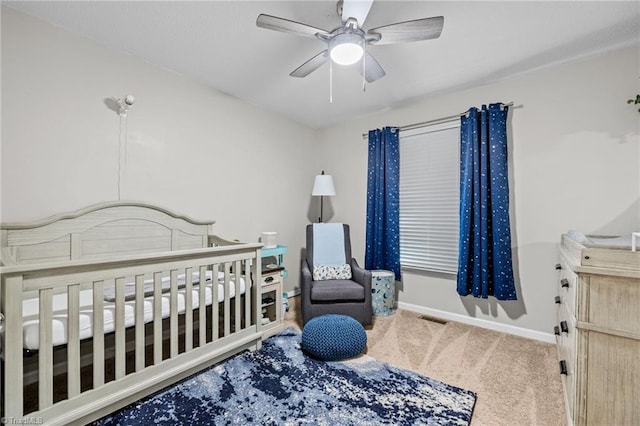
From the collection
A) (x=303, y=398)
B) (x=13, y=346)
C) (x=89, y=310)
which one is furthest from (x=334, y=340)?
(x=13, y=346)

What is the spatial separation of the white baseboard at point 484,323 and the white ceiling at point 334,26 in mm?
2288

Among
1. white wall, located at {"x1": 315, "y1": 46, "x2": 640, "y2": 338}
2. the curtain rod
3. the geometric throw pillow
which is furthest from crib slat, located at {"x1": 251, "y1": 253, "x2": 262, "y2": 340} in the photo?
the curtain rod

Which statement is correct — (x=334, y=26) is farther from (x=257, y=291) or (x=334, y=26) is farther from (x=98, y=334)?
(x=98, y=334)

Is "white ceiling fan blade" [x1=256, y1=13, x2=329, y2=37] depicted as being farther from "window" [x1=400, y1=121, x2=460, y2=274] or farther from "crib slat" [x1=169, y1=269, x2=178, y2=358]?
"window" [x1=400, y1=121, x2=460, y2=274]

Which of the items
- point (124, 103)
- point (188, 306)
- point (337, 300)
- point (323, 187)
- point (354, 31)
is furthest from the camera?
point (323, 187)

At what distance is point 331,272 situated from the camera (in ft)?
9.89

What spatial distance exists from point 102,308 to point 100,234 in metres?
0.82

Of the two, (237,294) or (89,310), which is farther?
(237,294)

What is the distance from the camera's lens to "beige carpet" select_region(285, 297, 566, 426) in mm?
1588

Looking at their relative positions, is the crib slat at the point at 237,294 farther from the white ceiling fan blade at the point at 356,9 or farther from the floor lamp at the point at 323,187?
the white ceiling fan blade at the point at 356,9

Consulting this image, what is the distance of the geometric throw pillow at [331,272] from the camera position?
2994 millimetres

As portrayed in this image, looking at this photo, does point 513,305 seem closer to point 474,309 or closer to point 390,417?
point 474,309

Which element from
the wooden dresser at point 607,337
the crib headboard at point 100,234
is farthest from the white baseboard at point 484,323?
the crib headboard at point 100,234

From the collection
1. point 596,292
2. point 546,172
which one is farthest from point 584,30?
point 596,292
